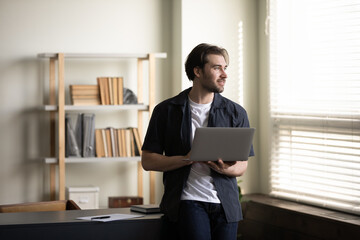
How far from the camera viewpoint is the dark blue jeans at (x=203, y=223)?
230 centimetres

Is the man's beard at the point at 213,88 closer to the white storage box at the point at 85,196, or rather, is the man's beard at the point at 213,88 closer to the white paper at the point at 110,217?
the white paper at the point at 110,217

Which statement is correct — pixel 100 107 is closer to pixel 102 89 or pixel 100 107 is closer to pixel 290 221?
pixel 102 89

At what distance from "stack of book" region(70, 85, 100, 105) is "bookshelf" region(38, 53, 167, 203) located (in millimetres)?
63

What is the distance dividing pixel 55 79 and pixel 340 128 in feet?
7.57

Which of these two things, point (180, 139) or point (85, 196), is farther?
point (85, 196)

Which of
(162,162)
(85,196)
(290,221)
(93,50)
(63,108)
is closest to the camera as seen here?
(162,162)

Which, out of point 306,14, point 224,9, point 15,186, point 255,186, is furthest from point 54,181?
point 306,14

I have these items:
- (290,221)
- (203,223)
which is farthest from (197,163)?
(290,221)

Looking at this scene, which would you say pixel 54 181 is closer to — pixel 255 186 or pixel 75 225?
pixel 255 186

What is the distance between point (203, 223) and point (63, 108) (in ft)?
7.45

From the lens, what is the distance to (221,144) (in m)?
2.32

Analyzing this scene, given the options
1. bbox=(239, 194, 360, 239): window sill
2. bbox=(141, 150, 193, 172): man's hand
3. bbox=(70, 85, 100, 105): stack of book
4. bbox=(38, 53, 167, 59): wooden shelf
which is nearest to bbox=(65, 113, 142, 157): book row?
bbox=(70, 85, 100, 105): stack of book

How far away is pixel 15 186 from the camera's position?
14.6 feet

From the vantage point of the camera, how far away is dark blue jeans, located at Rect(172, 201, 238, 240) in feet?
7.55
